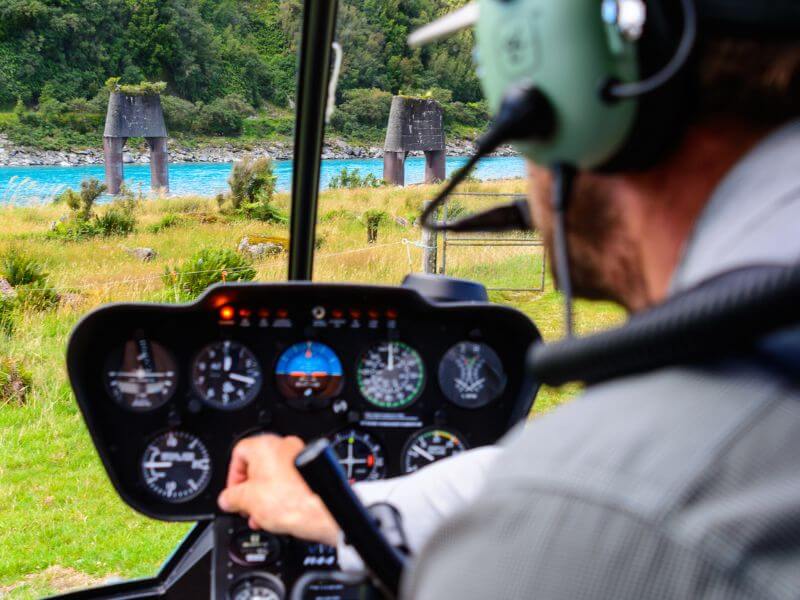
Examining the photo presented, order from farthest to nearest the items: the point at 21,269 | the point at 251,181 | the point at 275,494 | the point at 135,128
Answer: the point at 21,269 < the point at 251,181 < the point at 135,128 < the point at 275,494

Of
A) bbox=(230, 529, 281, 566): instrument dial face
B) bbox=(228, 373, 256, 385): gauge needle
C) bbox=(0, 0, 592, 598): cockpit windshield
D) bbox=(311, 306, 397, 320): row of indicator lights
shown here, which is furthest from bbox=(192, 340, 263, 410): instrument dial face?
bbox=(0, 0, 592, 598): cockpit windshield

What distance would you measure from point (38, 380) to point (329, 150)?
1.53 meters

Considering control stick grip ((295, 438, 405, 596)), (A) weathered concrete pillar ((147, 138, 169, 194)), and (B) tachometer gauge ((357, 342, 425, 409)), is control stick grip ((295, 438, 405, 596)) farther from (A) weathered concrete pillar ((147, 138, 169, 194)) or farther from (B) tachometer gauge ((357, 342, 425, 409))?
(A) weathered concrete pillar ((147, 138, 169, 194))

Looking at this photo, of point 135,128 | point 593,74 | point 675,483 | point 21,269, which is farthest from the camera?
point 21,269

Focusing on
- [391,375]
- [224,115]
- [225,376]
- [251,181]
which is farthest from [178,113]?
[391,375]

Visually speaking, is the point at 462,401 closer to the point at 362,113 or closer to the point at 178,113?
the point at 362,113

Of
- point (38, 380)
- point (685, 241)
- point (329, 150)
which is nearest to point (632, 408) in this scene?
point (685, 241)

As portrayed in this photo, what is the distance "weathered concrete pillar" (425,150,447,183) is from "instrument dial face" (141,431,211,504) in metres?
0.97

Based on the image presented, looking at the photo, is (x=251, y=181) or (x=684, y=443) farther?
(x=251, y=181)

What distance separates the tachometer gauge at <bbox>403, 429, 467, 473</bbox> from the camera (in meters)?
1.92

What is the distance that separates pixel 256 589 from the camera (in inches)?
69.1

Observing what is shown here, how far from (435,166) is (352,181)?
0.25m

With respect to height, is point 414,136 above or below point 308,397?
above

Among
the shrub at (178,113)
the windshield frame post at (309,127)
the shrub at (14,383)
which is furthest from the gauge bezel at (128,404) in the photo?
the shrub at (14,383)
